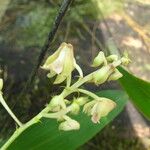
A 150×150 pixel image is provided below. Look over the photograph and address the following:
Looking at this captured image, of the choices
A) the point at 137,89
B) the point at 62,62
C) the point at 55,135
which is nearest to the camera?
the point at 62,62

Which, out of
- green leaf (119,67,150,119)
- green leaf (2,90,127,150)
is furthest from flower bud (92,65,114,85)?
green leaf (2,90,127,150)

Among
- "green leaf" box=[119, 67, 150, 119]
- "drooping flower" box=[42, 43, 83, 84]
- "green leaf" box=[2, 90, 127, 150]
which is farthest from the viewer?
"green leaf" box=[2, 90, 127, 150]

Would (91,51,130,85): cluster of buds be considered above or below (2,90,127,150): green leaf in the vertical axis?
above

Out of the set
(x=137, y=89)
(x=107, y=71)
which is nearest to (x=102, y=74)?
(x=107, y=71)

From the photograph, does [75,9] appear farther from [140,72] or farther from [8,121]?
[8,121]

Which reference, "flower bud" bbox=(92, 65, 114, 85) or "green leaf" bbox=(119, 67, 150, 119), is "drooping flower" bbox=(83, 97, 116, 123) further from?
"green leaf" bbox=(119, 67, 150, 119)

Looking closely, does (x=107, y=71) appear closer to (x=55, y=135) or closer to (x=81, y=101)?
(x=81, y=101)
